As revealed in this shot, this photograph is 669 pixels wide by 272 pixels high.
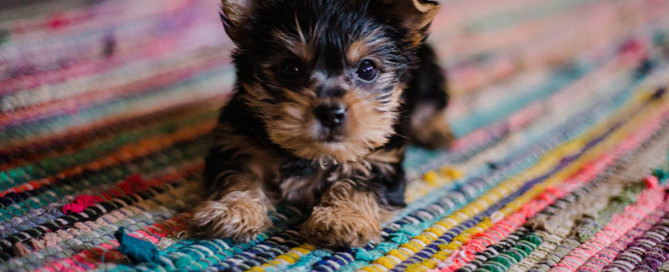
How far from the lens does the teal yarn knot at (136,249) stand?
4.87ft

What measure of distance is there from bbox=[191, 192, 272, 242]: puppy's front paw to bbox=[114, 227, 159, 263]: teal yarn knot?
0.66ft

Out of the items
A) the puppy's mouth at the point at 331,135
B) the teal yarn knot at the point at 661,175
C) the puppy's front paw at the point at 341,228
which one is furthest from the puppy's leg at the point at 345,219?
the teal yarn knot at the point at 661,175

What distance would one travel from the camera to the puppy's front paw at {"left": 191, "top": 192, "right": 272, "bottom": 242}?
1.67 metres

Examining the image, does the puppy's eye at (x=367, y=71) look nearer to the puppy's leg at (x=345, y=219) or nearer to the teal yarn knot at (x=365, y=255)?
the puppy's leg at (x=345, y=219)

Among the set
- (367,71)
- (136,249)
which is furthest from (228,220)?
(367,71)

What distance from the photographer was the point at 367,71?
1813mm

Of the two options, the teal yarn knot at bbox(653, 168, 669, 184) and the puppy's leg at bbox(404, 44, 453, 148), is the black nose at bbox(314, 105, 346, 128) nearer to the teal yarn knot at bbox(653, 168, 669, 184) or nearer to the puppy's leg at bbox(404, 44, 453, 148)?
the puppy's leg at bbox(404, 44, 453, 148)

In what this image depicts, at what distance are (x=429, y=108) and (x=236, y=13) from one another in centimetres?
118

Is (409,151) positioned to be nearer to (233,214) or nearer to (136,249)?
(233,214)

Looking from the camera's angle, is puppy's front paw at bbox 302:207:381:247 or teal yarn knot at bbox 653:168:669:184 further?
teal yarn knot at bbox 653:168:669:184

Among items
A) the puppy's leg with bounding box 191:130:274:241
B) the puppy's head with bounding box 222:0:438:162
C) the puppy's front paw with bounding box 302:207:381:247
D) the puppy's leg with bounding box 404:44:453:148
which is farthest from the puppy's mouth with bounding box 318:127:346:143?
the puppy's leg with bounding box 404:44:453:148

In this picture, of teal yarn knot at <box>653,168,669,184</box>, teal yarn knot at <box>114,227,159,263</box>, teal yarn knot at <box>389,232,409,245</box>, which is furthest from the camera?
teal yarn knot at <box>653,168,669,184</box>

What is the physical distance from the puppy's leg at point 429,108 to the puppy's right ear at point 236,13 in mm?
940

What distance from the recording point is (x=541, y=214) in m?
1.89
